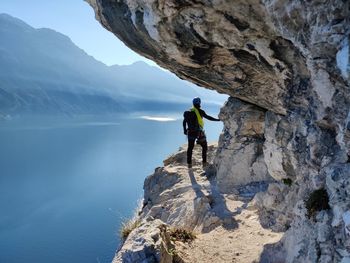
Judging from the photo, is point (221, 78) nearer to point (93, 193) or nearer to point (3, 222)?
point (3, 222)

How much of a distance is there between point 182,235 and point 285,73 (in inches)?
206

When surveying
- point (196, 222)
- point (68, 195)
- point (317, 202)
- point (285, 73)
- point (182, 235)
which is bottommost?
point (68, 195)

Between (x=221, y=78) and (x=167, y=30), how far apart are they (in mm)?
2529

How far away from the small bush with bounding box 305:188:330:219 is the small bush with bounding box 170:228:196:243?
175 inches

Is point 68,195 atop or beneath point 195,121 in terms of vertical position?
beneath

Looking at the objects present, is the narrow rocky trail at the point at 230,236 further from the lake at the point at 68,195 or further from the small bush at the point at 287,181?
the lake at the point at 68,195

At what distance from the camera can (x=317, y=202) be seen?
692cm

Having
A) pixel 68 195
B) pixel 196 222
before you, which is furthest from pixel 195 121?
pixel 68 195

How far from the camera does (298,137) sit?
833cm

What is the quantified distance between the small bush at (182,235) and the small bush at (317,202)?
445 centimetres

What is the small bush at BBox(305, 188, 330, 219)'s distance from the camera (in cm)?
674

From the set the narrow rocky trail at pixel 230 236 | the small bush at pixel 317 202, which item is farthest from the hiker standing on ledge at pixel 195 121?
the small bush at pixel 317 202

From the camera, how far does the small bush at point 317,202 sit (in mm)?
6741

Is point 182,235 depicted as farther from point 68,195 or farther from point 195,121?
point 68,195
